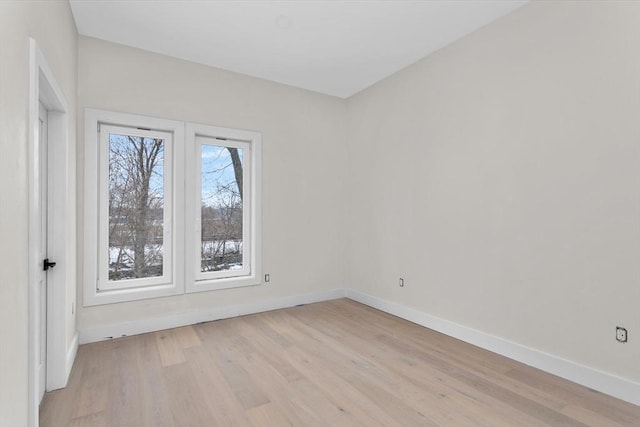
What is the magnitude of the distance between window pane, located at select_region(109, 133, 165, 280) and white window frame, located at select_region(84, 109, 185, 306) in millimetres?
79

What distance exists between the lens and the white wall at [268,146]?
3201 mm

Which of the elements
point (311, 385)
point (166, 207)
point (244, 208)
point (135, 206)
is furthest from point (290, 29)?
point (311, 385)

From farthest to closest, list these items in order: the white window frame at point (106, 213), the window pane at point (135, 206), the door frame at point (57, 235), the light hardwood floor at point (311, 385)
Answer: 1. the window pane at point (135, 206)
2. the white window frame at point (106, 213)
3. the door frame at point (57, 235)
4. the light hardwood floor at point (311, 385)

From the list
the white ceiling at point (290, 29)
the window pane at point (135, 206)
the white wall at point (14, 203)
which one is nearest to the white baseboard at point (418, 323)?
the window pane at point (135, 206)

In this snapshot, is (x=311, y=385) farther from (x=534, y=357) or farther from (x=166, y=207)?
(x=166, y=207)

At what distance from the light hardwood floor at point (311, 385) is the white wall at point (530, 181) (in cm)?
43

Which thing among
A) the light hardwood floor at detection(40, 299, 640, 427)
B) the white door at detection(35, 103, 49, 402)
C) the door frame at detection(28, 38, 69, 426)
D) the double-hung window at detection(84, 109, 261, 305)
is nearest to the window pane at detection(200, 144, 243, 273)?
the double-hung window at detection(84, 109, 261, 305)

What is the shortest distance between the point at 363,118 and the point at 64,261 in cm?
366

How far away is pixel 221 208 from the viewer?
3.97m

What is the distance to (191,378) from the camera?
2.45m

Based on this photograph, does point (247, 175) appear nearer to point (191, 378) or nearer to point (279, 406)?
point (191, 378)

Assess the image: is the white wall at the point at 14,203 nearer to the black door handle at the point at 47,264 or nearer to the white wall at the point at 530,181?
the black door handle at the point at 47,264

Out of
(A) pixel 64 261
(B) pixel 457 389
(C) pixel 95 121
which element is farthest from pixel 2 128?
(B) pixel 457 389

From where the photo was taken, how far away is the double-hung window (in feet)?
10.6
